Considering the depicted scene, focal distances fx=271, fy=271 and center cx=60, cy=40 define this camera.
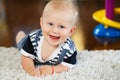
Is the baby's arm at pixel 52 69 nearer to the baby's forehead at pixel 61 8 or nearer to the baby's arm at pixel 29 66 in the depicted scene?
the baby's arm at pixel 29 66

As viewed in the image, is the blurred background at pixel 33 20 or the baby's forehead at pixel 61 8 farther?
the blurred background at pixel 33 20

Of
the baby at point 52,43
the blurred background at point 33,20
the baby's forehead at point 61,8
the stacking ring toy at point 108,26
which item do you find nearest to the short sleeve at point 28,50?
the baby at point 52,43

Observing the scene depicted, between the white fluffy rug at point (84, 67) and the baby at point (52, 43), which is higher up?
the baby at point (52, 43)

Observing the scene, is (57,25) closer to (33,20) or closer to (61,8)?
(61,8)

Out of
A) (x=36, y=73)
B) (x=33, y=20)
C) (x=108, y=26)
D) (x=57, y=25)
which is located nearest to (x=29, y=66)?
(x=36, y=73)

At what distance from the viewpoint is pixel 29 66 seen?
1.12m

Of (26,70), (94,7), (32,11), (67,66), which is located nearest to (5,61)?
(26,70)

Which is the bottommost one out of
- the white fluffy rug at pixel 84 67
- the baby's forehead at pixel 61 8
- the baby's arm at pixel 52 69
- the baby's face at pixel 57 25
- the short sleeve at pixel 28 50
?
the white fluffy rug at pixel 84 67

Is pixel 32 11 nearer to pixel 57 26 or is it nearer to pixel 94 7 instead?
pixel 94 7

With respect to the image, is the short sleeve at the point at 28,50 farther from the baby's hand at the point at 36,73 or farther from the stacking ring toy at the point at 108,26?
the stacking ring toy at the point at 108,26

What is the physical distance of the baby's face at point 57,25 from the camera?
3.40 feet

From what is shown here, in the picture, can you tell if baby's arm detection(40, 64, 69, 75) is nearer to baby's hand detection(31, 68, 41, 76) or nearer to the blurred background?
baby's hand detection(31, 68, 41, 76)

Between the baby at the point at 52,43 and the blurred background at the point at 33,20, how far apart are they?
290 mm

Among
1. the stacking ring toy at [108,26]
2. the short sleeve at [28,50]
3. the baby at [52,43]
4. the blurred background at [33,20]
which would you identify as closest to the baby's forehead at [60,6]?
the baby at [52,43]
